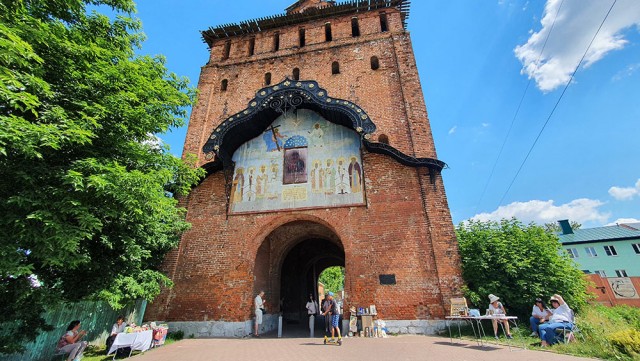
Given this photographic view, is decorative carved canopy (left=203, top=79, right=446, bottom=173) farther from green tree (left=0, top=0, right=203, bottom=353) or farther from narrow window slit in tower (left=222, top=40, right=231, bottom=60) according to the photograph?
narrow window slit in tower (left=222, top=40, right=231, bottom=60)

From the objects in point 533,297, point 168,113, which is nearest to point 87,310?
point 168,113

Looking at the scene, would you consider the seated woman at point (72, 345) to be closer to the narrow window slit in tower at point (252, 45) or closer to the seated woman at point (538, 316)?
the seated woman at point (538, 316)

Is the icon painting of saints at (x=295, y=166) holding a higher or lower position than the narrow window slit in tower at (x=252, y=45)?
lower

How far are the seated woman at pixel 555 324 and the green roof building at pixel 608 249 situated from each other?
26.0m

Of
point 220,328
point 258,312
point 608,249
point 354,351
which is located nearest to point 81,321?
point 220,328

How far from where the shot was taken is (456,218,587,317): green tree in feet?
27.5

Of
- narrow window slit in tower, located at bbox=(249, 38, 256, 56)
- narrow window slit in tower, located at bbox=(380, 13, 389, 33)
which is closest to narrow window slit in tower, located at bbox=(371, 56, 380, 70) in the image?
narrow window slit in tower, located at bbox=(380, 13, 389, 33)

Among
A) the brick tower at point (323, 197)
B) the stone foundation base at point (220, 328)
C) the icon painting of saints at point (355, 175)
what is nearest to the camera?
the stone foundation base at point (220, 328)

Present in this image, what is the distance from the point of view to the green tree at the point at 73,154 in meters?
4.83

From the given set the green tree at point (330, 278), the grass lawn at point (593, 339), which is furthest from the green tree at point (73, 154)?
the green tree at point (330, 278)

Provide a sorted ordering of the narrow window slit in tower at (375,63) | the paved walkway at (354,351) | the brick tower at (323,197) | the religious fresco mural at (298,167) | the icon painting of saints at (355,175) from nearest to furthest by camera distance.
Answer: the paved walkway at (354,351) → the brick tower at (323,197) → the icon painting of saints at (355,175) → the religious fresco mural at (298,167) → the narrow window slit in tower at (375,63)

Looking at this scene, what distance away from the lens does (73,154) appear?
20.0 ft

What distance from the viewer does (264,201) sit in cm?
1172

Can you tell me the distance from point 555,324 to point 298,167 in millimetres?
9320
